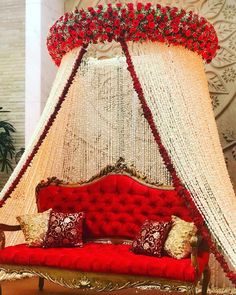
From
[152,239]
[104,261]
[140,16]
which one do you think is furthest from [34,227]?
[140,16]

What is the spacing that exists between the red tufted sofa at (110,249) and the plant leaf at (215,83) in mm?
1299

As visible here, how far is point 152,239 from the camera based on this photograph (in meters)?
4.28

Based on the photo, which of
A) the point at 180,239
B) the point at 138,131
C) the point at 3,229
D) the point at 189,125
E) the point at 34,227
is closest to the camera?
the point at 189,125

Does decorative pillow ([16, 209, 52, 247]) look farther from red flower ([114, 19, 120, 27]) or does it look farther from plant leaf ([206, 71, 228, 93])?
plant leaf ([206, 71, 228, 93])

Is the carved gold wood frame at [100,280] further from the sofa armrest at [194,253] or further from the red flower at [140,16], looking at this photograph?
the red flower at [140,16]

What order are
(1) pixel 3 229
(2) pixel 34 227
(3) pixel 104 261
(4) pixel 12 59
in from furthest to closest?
(4) pixel 12 59
(2) pixel 34 227
(1) pixel 3 229
(3) pixel 104 261

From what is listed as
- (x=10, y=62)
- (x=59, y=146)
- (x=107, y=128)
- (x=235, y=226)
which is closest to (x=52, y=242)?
(x=59, y=146)

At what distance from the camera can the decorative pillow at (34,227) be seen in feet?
15.2

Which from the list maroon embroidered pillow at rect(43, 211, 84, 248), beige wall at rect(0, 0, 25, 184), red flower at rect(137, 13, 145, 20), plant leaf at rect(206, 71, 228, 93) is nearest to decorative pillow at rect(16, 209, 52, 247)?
maroon embroidered pillow at rect(43, 211, 84, 248)

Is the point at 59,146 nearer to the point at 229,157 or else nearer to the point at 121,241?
the point at 121,241

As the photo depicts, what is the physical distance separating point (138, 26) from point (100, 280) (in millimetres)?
2026

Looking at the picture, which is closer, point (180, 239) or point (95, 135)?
point (180, 239)

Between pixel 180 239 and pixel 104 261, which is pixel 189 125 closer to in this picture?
pixel 180 239

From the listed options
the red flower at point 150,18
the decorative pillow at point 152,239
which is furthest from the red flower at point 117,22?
the decorative pillow at point 152,239
